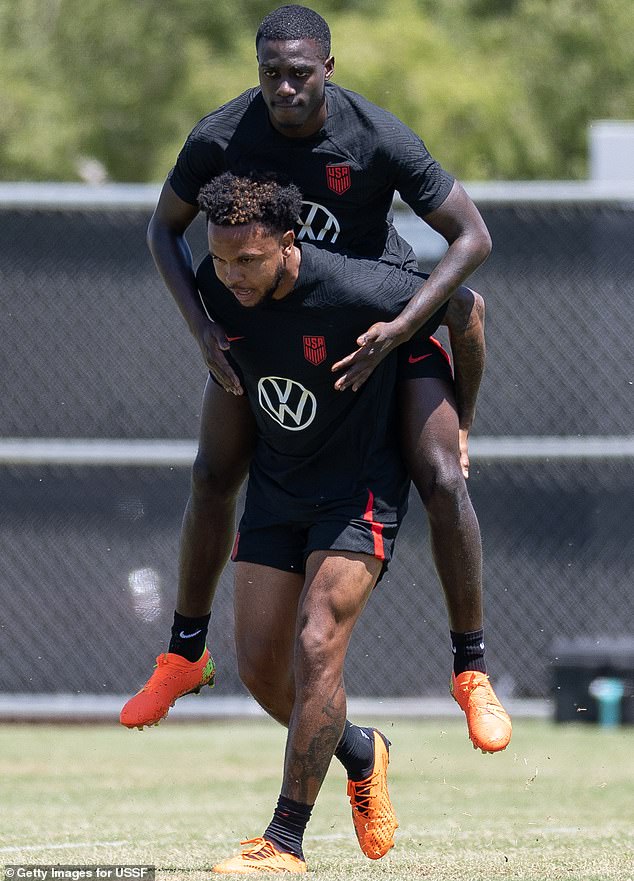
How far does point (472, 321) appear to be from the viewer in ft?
17.3

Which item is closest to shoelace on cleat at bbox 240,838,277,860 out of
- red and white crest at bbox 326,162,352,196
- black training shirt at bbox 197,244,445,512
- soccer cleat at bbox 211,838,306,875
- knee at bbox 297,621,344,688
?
soccer cleat at bbox 211,838,306,875

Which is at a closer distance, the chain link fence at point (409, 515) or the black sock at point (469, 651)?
the black sock at point (469, 651)

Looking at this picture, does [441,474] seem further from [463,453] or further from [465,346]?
[465,346]

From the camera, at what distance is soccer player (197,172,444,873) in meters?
4.66

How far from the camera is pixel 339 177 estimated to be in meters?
4.85

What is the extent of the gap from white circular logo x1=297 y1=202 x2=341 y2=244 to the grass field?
1.94 m

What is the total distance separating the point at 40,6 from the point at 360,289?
16.5m

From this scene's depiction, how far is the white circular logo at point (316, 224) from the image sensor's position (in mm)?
4914

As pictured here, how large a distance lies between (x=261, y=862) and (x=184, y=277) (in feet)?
6.02

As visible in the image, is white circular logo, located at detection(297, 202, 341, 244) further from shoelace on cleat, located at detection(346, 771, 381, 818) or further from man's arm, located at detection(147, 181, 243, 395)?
shoelace on cleat, located at detection(346, 771, 381, 818)

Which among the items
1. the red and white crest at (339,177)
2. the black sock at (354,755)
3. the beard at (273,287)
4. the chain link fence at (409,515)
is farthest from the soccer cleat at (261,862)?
the chain link fence at (409,515)

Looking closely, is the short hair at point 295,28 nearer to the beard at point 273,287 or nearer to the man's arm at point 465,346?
the beard at point 273,287

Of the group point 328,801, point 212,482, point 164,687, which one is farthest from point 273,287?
point 328,801

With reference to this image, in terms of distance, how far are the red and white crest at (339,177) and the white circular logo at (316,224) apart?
3.4 inches
